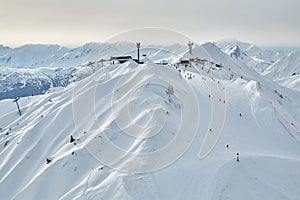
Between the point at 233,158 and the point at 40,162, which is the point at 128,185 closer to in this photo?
the point at 233,158

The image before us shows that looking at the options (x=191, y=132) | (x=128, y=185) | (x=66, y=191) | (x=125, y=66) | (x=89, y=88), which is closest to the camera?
(x=128, y=185)

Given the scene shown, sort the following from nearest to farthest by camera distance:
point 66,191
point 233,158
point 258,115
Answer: point 233,158
point 66,191
point 258,115

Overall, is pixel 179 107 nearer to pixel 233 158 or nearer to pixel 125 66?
pixel 233 158

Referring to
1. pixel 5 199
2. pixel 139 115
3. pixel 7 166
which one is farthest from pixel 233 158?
pixel 7 166

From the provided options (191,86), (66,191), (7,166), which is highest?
(191,86)

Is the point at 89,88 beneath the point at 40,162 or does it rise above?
above

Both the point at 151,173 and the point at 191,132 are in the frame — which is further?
the point at 191,132
